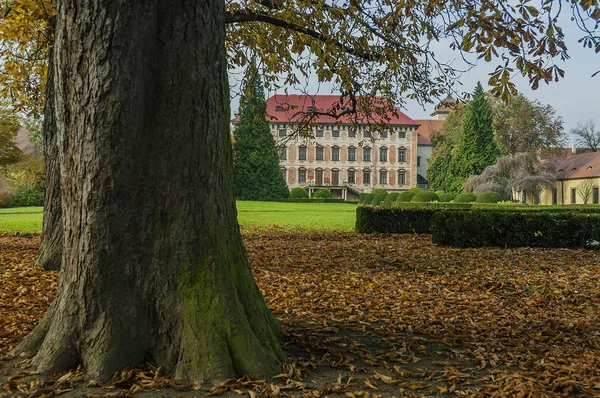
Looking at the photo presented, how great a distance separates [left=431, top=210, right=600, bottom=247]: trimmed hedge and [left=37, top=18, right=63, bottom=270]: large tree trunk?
323 inches

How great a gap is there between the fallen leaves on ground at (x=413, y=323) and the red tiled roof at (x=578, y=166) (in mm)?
40356

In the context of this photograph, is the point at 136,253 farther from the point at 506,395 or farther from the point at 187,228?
the point at 506,395

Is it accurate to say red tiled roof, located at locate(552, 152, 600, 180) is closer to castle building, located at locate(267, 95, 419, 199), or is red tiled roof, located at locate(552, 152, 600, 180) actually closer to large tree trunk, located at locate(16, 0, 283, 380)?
castle building, located at locate(267, 95, 419, 199)

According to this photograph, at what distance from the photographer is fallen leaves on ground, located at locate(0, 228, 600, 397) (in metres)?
3.56

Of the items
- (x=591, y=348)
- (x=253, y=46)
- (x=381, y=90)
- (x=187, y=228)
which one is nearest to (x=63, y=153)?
(x=187, y=228)

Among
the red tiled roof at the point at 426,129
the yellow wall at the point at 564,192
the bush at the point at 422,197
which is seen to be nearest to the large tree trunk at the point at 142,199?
the bush at the point at 422,197

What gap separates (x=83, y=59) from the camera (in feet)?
11.5

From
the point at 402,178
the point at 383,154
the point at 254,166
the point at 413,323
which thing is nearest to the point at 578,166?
the point at 402,178

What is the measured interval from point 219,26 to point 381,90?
7223 millimetres

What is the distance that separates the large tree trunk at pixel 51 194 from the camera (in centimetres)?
752

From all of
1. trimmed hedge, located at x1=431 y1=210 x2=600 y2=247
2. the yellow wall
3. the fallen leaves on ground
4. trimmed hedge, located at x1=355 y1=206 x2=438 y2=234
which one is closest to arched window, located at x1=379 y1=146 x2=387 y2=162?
the yellow wall

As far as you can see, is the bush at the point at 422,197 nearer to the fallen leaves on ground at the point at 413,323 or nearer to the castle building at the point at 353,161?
the castle building at the point at 353,161

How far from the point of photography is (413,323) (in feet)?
17.0

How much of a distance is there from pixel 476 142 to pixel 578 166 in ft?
30.8
